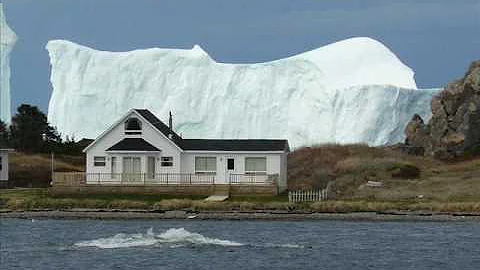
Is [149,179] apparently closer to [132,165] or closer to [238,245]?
[132,165]

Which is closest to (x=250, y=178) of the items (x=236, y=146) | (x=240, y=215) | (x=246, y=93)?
(x=236, y=146)

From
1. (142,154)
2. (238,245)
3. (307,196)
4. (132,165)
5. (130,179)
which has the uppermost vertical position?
(142,154)

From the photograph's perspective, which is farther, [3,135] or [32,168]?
[3,135]

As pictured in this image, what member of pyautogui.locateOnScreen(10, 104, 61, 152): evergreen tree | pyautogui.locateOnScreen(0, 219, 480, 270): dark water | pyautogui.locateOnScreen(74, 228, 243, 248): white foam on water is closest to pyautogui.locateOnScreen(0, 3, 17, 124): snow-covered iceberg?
pyautogui.locateOnScreen(10, 104, 61, 152): evergreen tree

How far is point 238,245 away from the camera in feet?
132

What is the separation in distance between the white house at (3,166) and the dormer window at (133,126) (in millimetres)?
7123

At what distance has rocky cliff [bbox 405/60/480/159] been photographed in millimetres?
69062

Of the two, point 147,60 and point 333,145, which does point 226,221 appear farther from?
point 147,60

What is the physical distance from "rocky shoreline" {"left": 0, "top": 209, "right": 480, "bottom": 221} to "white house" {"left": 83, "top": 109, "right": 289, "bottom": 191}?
7.32 metres

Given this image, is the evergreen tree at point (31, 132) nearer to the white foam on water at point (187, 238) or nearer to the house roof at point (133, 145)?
the house roof at point (133, 145)

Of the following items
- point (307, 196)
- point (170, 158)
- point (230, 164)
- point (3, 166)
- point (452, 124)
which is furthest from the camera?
point (452, 124)

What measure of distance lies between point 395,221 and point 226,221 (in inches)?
284

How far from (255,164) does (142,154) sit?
598cm

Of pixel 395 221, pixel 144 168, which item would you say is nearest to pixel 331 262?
pixel 395 221
